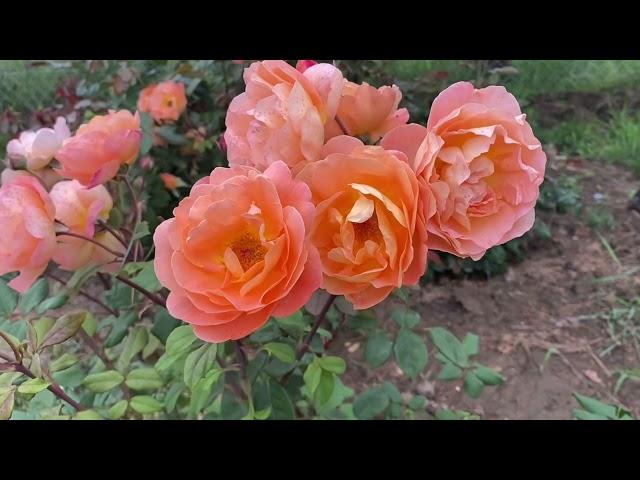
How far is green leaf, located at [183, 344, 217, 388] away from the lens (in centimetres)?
76

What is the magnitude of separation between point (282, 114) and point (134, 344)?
0.54 metres

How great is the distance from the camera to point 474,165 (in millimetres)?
623

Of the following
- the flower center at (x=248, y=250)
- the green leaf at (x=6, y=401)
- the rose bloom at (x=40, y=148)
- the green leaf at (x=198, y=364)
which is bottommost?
the green leaf at (x=198, y=364)

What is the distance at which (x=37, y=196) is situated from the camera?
0.73 meters

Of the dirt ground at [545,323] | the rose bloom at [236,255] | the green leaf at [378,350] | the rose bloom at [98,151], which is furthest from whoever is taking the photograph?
the dirt ground at [545,323]

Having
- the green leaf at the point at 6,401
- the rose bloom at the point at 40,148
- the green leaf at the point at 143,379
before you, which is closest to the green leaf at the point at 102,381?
the green leaf at the point at 143,379

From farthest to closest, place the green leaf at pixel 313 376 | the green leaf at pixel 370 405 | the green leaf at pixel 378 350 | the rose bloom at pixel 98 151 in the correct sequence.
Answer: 1. the green leaf at pixel 370 405
2. the green leaf at pixel 378 350
3. the green leaf at pixel 313 376
4. the rose bloom at pixel 98 151

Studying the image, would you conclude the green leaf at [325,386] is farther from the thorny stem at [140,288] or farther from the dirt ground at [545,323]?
the dirt ground at [545,323]

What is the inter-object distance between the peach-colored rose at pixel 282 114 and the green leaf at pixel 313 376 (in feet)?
1.27

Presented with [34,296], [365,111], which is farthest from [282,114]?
[34,296]

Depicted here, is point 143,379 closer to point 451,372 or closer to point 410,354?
point 410,354

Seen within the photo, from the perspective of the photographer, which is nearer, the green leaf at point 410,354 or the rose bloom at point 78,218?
the rose bloom at point 78,218

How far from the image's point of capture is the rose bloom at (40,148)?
0.89 metres
